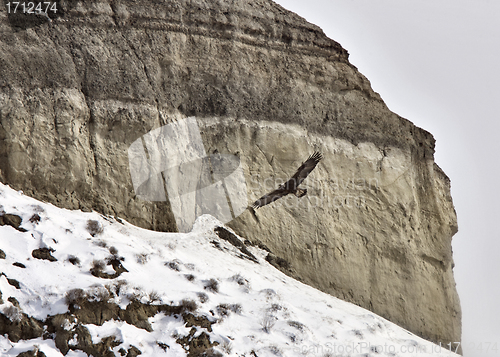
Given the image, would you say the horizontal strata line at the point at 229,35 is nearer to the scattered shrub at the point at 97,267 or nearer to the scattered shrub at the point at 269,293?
the scattered shrub at the point at 97,267

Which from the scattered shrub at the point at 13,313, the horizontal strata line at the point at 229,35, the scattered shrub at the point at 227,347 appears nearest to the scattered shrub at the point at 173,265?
the scattered shrub at the point at 227,347

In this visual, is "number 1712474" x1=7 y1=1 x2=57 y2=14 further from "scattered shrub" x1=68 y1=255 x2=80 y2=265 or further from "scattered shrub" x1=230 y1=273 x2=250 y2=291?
"scattered shrub" x1=230 y1=273 x2=250 y2=291

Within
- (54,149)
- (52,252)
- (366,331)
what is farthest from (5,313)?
(366,331)

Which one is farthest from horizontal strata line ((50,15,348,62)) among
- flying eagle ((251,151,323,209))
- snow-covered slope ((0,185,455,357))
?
snow-covered slope ((0,185,455,357))

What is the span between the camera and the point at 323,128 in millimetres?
18250

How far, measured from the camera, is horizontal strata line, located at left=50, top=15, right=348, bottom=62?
1644 centimetres

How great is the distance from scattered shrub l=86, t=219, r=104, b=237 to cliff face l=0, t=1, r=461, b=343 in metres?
1.29

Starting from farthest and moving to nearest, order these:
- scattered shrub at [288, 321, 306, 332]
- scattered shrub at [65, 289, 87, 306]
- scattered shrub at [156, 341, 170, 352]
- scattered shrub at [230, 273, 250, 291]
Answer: scattered shrub at [230, 273, 250, 291] < scattered shrub at [288, 321, 306, 332] < scattered shrub at [156, 341, 170, 352] < scattered shrub at [65, 289, 87, 306]

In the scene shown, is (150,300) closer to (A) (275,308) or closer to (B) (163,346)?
(B) (163,346)

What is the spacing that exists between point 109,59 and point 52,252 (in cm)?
617

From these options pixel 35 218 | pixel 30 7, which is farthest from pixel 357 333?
pixel 30 7

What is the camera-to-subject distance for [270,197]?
1533cm

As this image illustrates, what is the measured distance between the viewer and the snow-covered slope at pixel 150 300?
10.3 m

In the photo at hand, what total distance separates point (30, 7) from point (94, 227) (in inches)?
244
